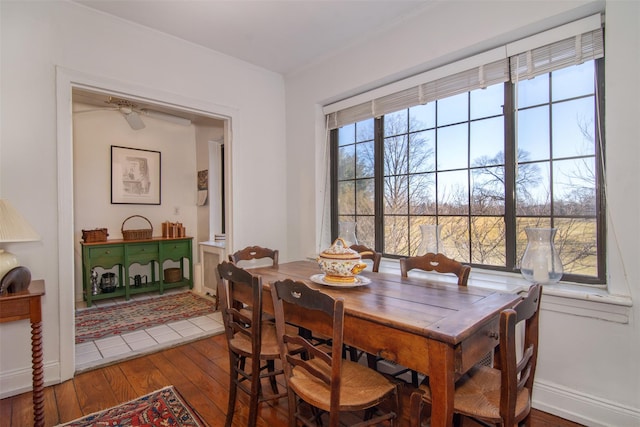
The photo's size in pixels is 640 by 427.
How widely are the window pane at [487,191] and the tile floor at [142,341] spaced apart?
2.63 metres

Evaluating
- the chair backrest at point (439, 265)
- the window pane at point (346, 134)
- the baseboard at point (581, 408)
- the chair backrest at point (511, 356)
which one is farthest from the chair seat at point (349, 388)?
the window pane at point (346, 134)

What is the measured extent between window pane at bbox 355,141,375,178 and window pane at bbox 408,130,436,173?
0.42 m

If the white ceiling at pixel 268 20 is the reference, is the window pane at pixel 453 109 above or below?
below

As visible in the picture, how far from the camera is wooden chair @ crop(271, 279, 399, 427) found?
47.0 inches

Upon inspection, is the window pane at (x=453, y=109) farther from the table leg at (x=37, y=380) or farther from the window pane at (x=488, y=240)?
the table leg at (x=37, y=380)

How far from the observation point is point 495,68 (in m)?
2.19

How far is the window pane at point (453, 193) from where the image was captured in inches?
95.9

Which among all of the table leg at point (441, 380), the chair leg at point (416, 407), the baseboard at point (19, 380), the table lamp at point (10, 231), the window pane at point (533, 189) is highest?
the window pane at point (533, 189)


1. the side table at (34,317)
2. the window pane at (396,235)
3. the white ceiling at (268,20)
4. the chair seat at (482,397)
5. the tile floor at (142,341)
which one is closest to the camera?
the chair seat at (482,397)

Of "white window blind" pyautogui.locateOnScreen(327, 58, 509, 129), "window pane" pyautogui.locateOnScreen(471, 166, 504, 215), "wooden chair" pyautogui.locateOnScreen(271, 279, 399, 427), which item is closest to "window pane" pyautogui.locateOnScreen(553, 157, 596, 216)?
"window pane" pyautogui.locateOnScreen(471, 166, 504, 215)

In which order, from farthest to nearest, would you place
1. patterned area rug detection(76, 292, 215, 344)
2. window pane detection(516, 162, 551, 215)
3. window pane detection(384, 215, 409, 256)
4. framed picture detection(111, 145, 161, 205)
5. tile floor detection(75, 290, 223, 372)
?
framed picture detection(111, 145, 161, 205) → patterned area rug detection(76, 292, 215, 344) → window pane detection(384, 215, 409, 256) → tile floor detection(75, 290, 223, 372) → window pane detection(516, 162, 551, 215)

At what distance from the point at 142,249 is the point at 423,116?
391cm

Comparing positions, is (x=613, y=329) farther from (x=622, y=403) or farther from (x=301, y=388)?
(x=301, y=388)

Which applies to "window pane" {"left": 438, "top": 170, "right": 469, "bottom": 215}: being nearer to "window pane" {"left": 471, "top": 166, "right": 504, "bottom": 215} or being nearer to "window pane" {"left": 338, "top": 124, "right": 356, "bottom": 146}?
"window pane" {"left": 471, "top": 166, "right": 504, "bottom": 215}
